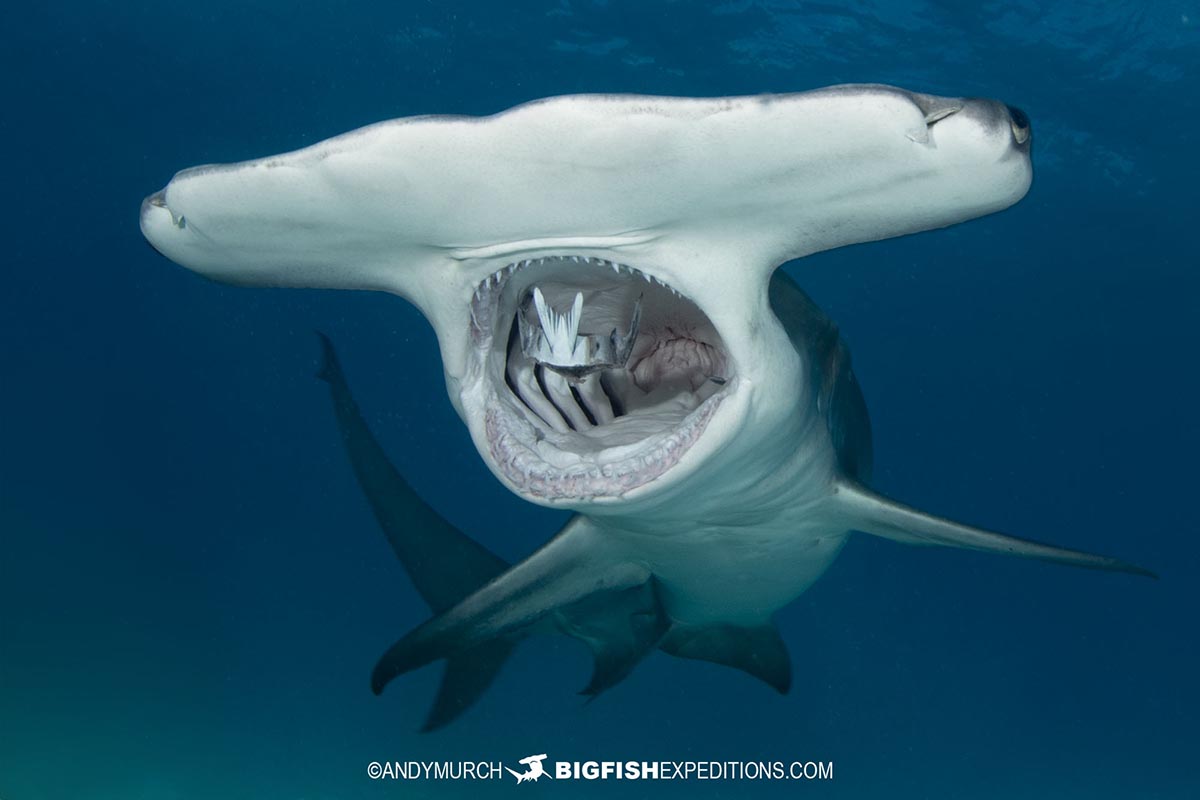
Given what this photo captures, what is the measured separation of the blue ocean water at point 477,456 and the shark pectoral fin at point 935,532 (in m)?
10.5

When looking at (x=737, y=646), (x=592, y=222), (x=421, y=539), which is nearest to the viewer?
(x=592, y=222)

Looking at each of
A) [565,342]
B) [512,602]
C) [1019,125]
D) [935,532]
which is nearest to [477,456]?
[512,602]

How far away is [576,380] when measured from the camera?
2793 millimetres

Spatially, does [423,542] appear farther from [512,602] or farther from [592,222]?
[592,222]

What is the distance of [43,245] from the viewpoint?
27.5 meters

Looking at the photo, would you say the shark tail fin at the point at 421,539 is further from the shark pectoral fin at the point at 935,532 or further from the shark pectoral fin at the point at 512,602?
the shark pectoral fin at the point at 935,532

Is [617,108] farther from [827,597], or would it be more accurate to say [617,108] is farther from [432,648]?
[827,597]

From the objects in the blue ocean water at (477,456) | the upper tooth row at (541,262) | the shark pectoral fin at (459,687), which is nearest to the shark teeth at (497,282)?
the upper tooth row at (541,262)

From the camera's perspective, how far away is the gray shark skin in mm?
1623

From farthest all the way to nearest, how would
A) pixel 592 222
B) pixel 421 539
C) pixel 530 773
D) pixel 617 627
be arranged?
pixel 530 773 < pixel 421 539 < pixel 617 627 < pixel 592 222

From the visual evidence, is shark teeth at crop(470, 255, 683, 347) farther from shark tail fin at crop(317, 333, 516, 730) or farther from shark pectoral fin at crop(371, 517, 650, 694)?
shark tail fin at crop(317, 333, 516, 730)

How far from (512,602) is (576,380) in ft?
4.94

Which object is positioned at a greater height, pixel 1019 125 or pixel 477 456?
pixel 477 456

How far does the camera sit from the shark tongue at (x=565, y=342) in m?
2.38
